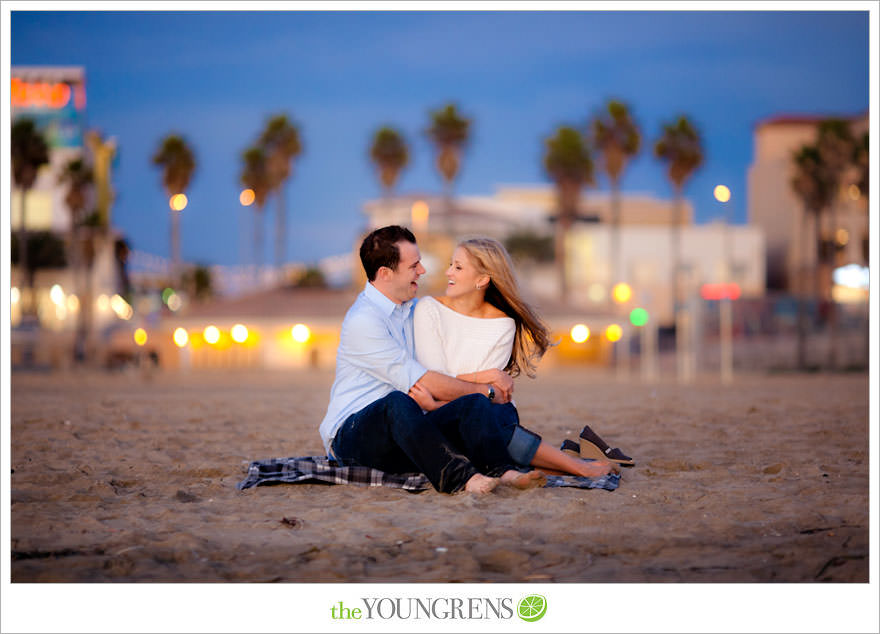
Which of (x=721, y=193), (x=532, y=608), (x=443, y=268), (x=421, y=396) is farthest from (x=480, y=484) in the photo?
(x=443, y=268)

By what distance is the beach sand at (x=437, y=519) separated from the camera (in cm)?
402

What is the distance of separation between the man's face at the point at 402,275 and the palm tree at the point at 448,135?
152 ft

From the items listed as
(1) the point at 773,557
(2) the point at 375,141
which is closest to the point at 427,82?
(2) the point at 375,141

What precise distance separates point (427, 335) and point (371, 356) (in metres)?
0.42

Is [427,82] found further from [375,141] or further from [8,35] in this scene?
[8,35]

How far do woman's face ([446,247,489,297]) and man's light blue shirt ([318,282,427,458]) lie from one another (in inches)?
9.9

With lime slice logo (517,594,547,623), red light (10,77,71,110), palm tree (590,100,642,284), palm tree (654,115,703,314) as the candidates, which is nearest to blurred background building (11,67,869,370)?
red light (10,77,71,110)

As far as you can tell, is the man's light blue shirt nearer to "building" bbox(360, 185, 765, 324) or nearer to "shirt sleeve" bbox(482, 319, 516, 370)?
"shirt sleeve" bbox(482, 319, 516, 370)

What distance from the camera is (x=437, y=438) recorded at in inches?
206

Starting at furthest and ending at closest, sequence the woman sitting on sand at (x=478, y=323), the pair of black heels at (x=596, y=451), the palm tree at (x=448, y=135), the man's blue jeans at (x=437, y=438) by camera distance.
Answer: the palm tree at (x=448, y=135)
the pair of black heels at (x=596, y=451)
the woman sitting on sand at (x=478, y=323)
the man's blue jeans at (x=437, y=438)

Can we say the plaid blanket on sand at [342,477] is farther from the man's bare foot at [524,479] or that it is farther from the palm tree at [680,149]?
the palm tree at [680,149]

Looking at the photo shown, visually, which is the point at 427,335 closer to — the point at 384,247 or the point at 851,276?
the point at 384,247

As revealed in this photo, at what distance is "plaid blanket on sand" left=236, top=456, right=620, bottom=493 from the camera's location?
18.1ft

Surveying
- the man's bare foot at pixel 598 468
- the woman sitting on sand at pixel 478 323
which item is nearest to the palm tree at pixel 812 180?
the man's bare foot at pixel 598 468
